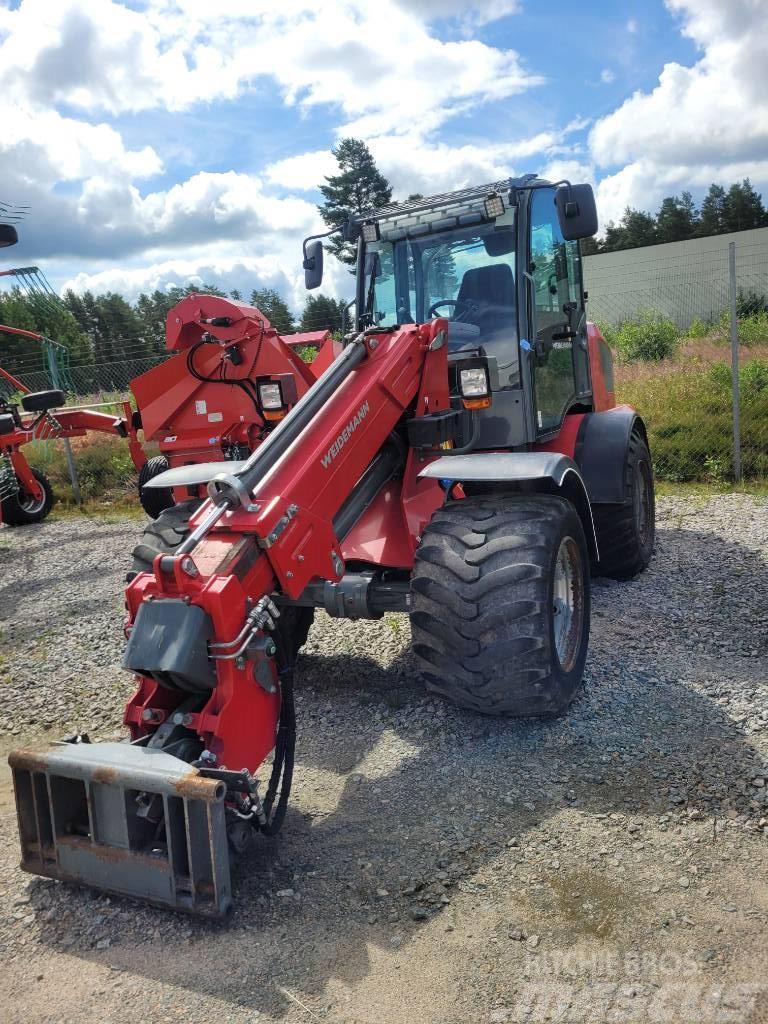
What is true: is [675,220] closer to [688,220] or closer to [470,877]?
[688,220]

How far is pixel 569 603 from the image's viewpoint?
4551 mm

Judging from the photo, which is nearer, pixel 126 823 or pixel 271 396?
A: pixel 126 823

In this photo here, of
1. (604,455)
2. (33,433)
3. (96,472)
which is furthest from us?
(96,472)

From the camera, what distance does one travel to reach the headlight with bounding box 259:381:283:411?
528 cm

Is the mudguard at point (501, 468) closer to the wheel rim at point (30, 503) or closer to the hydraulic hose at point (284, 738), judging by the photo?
the hydraulic hose at point (284, 738)

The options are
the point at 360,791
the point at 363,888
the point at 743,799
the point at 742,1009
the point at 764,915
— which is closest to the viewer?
the point at 742,1009

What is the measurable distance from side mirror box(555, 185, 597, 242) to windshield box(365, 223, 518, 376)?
402 millimetres

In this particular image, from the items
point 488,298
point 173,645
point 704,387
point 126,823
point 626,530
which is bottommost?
point 126,823

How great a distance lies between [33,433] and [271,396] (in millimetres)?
7073

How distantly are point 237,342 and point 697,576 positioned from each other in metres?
4.57

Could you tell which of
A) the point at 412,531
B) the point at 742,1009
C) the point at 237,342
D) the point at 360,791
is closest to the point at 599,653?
the point at 412,531

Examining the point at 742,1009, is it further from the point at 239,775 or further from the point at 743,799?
the point at 239,775

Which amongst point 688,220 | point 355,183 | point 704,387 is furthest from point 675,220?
point 704,387

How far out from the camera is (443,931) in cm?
285
